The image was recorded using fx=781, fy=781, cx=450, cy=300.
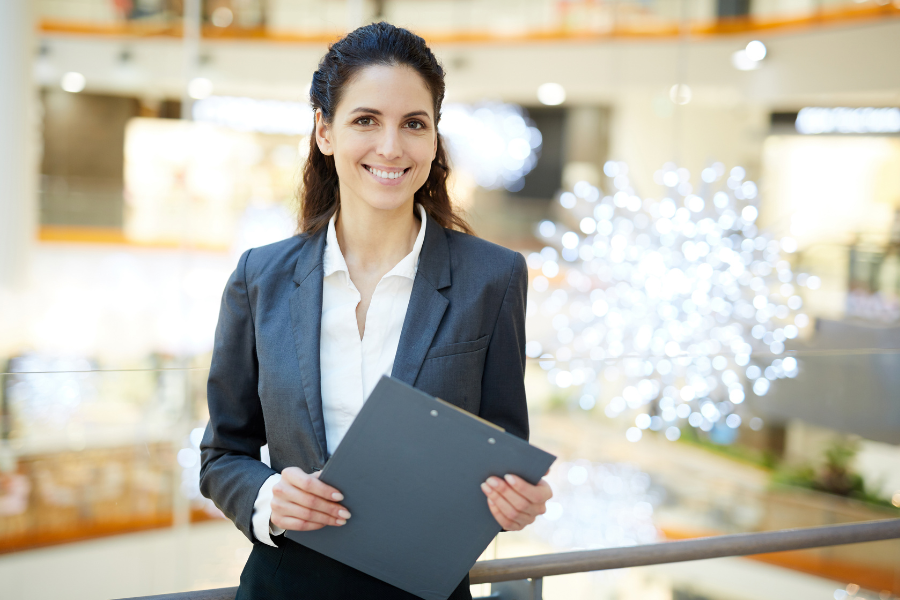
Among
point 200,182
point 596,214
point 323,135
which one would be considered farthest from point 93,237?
point 323,135

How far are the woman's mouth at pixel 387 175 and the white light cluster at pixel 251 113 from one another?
31.0ft

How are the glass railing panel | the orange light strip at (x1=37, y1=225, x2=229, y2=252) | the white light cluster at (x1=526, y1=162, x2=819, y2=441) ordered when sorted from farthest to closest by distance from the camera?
1. the orange light strip at (x1=37, y1=225, x2=229, y2=252)
2. the white light cluster at (x1=526, y1=162, x2=819, y2=441)
3. the glass railing panel

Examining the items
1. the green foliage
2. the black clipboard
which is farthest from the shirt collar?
the green foliage

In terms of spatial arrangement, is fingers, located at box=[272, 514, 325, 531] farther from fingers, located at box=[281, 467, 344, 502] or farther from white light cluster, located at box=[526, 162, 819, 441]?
white light cluster, located at box=[526, 162, 819, 441]

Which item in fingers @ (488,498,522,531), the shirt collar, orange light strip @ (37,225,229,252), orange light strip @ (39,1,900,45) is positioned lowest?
orange light strip @ (37,225,229,252)

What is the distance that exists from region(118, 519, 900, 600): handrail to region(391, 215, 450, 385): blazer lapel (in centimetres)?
45

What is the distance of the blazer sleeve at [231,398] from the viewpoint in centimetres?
107

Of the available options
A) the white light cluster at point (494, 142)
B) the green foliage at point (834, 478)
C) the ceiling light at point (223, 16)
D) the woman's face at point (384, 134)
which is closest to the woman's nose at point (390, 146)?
the woman's face at point (384, 134)

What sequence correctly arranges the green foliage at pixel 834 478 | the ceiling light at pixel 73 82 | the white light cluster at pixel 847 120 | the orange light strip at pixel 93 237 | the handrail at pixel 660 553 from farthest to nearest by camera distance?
1. the ceiling light at pixel 73 82
2. the orange light strip at pixel 93 237
3. the white light cluster at pixel 847 120
4. the green foliage at pixel 834 478
5. the handrail at pixel 660 553

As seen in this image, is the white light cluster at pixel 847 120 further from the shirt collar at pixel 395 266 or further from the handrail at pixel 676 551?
the shirt collar at pixel 395 266

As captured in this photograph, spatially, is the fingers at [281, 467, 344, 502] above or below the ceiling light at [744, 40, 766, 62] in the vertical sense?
below

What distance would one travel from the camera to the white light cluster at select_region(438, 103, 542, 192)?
11.1 metres

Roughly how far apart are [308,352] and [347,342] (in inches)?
2.5

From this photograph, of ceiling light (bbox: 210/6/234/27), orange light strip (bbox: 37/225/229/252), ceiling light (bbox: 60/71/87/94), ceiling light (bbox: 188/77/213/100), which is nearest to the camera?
ceiling light (bbox: 210/6/234/27)
